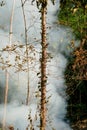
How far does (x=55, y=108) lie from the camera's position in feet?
39.3

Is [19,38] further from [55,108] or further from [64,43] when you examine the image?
[55,108]

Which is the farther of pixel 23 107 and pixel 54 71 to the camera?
pixel 54 71

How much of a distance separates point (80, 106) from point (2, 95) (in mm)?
2730

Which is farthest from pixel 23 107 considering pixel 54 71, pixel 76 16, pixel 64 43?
pixel 76 16

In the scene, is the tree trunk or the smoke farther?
the smoke

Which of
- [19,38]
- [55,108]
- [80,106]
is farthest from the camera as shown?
[19,38]

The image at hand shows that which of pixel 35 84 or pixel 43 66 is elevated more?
pixel 43 66

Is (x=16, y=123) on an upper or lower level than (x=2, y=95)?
lower

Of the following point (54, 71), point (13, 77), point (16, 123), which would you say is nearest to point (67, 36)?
point (54, 71)

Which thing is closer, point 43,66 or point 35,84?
point 43,66

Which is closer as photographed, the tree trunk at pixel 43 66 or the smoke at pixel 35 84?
the tree trunk at pixel 43 66

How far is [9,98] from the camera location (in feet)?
40.1

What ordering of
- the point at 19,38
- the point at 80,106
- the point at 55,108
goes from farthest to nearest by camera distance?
the point at 19,38
the point at 55,108
the point at 80,106

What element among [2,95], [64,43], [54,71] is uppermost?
[64,43]
